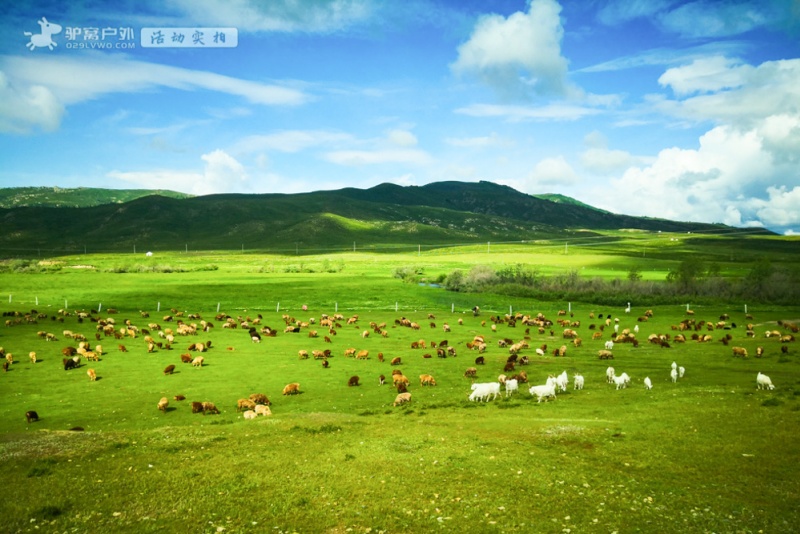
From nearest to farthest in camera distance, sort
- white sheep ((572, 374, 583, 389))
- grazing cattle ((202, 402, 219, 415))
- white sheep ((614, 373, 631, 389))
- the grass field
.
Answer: the grass field, grazing cattle ((202, 402, 219, 415)), white sheep ((614, 373, 631, 389)), white sheep ((572, 374, 583, 389))

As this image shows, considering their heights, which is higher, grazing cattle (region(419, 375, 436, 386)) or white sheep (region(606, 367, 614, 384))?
white sheep (region(606, 367, 614, 384))

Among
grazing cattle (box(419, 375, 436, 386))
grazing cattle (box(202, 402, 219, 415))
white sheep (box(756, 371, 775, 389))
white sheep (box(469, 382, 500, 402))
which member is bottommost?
grazing cattle (box(202, 402, 219, 415))

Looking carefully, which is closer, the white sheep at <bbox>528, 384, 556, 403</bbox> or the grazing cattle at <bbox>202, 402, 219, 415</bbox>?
the grazing cattle at <bbox>202, 402, 219, 415</bbox>

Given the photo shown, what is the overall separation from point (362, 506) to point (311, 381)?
19.5m

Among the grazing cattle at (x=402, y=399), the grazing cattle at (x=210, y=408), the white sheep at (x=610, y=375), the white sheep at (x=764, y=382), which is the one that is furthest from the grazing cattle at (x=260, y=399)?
the white sheep at (x=764, y=382)

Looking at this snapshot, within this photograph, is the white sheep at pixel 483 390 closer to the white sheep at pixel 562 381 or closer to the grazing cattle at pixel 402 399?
the grazing cattle at pixel 402 399

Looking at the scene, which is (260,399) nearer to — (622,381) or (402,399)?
(402,399)

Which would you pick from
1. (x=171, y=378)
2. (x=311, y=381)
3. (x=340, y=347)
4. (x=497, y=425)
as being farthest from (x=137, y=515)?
(x=340, y=347)

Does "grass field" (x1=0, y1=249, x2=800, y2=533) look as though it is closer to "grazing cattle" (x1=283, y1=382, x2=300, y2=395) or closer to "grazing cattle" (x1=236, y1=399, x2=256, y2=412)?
"grazing cattle" (x1=283, y1=382, x2=300, y2=395)

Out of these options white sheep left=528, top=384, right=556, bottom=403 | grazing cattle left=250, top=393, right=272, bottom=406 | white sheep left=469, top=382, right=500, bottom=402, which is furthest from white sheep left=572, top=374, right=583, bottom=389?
grazing cattle left=250, top=393, right=272, bottom=406

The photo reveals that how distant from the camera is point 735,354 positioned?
37.7 metres

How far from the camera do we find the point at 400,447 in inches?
771

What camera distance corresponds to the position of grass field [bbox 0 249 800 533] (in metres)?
13.9

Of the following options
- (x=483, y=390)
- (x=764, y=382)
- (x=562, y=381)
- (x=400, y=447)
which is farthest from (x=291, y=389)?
(x=764, y=382)
